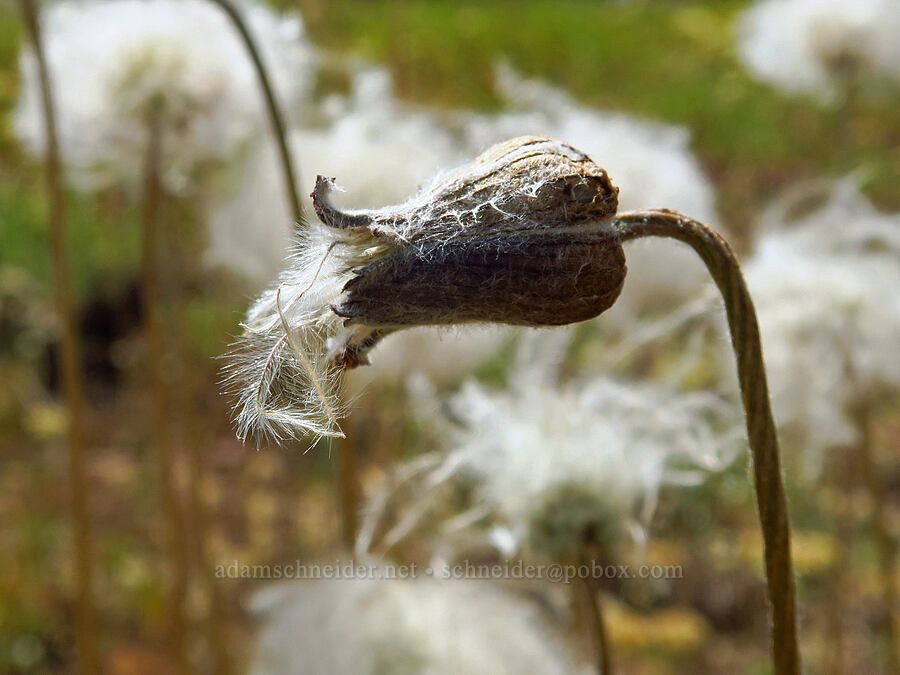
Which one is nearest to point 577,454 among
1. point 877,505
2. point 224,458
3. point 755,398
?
point 755,398

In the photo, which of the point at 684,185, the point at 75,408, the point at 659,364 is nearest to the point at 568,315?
the point at 75,408

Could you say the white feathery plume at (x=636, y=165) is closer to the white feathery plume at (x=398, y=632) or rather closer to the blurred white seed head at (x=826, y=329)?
the blurred white seed head at (x=826, y=329)

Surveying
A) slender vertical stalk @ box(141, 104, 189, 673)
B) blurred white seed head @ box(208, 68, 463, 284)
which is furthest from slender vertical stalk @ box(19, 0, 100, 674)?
blurred white seed head @ box(208, 68, 463, 284)

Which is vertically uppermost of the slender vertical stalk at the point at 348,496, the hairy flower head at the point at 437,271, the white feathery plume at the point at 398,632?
the hairy flower head at the point at 437,271

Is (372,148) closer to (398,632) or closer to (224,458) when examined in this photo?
(398,632)

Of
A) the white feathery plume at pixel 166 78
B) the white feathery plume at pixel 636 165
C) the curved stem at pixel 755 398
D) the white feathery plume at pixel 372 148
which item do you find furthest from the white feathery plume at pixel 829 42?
the curved stem at pixel 755 398

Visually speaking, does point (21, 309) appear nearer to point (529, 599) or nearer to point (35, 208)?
point (35, 208)
